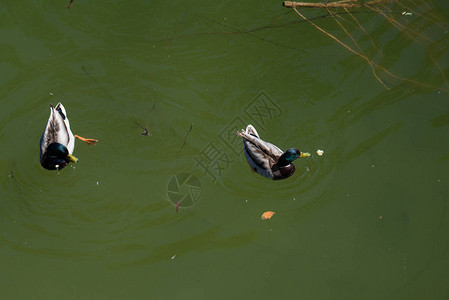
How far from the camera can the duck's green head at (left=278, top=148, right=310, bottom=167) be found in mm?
5012

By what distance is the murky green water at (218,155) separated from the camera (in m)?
5.00

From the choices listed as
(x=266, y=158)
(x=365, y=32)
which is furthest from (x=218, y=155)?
(x=365, y=32)

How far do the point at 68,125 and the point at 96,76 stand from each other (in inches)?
29.5

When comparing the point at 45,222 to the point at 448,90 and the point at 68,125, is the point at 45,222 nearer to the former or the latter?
the point at 68,125

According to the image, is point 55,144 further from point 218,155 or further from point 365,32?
point 365,32

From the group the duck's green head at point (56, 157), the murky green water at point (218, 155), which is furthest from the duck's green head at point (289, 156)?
the duck's green head at point (56, 157)

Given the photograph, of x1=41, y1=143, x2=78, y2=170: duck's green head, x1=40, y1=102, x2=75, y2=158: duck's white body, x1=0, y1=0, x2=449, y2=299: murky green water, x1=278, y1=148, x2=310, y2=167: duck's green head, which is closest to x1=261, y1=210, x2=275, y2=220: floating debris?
x1=0, y1=0, x2=449, y2=299: murky green water

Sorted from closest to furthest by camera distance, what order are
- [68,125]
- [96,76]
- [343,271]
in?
[343,271] < [68,125] < [96,76]

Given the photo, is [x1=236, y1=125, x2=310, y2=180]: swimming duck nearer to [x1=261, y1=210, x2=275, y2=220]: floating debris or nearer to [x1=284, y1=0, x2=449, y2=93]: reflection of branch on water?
[x1=261, y1=210, x2=275, y2=220]: floating debris

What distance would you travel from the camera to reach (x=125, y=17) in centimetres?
593

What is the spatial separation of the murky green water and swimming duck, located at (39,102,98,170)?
0.60ft

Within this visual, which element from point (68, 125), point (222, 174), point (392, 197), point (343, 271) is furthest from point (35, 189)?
point (392, 197)

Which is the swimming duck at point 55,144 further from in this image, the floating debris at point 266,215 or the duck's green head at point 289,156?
the duck's green head at point 289,156

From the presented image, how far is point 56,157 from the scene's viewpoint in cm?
511
